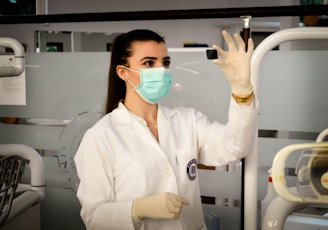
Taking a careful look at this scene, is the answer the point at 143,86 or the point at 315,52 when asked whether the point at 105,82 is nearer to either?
the point at 143,86

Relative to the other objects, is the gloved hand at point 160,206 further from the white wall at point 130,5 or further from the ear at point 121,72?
the white wall at point 130,5

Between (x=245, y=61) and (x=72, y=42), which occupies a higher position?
(x=72, y=42)

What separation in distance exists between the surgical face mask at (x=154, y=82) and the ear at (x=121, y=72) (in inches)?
3.0

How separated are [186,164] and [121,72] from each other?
1.23ft

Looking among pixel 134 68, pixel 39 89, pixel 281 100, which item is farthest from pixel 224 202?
pixel 39 89

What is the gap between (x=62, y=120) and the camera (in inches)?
75.7

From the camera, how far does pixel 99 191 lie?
48.1 inches

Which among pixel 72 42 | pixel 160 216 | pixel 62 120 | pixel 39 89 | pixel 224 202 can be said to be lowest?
pixel 224 202

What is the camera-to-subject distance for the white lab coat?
3.94ft

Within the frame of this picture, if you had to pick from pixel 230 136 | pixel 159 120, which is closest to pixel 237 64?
pixel 230 136

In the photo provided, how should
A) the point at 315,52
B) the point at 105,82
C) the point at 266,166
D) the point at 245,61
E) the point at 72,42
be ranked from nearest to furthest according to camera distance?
the point at 245,61 → the point at 315,52 → the point at 266,166 → the point at 105,82 → the point at 72,42

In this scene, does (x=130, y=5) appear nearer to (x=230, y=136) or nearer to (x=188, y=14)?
(x=188, y=14)

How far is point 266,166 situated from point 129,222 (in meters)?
0.70

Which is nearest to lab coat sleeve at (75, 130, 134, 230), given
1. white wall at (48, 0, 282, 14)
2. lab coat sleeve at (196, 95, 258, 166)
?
lab coat sleeve at (196, 95, 258, 166)
